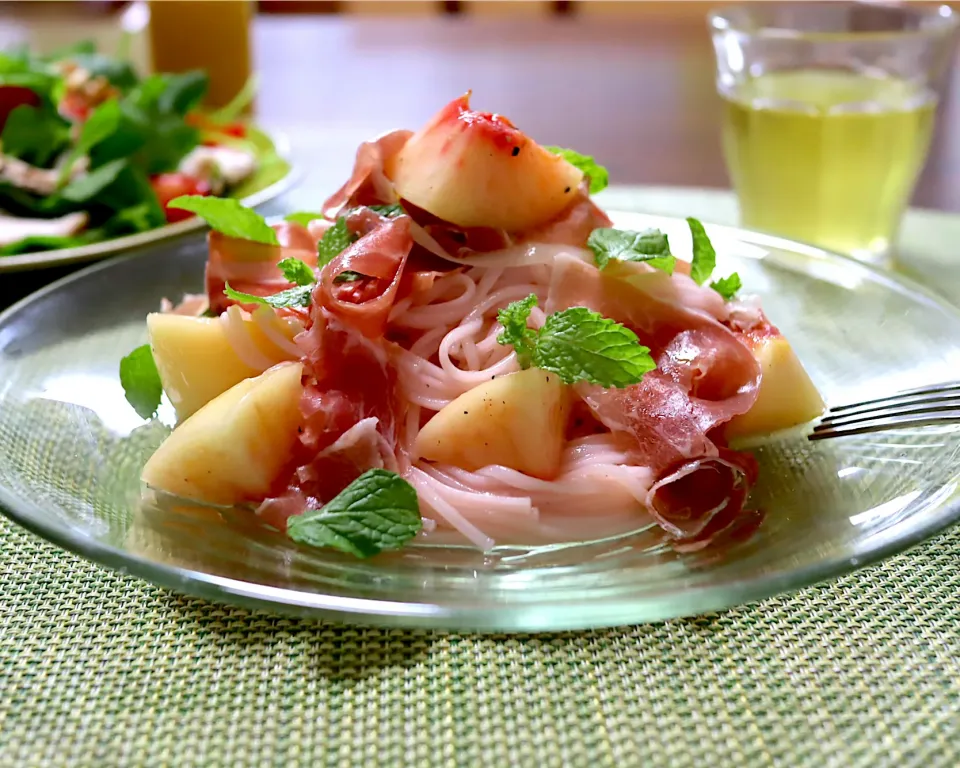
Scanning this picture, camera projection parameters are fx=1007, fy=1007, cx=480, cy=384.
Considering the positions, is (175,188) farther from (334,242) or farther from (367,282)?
(367,282)

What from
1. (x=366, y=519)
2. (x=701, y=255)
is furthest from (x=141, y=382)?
(x=701, y=255)

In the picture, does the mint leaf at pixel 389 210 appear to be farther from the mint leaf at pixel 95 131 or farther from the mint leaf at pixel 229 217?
the mint leaf at pixel 95 131

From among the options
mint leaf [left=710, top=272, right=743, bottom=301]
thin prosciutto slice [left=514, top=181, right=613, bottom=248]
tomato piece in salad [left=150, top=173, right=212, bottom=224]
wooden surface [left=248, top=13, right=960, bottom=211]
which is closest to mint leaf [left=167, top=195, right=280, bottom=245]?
thin prosciutto slice [left=514, top=181, right=613, bottom=248]

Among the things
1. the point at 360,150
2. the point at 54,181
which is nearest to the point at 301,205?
the point at 54,181

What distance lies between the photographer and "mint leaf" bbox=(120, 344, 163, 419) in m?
1.69

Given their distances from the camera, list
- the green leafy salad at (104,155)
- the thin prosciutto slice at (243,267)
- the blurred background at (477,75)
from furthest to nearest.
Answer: the blurred background at (477,75), the green leafy salad at (104,155), the thin prosciutto slice at (243,267)

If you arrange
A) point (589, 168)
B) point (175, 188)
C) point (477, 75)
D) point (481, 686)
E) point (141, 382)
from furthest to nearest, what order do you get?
point (477, 75), point (175, 188), point (589, 168), point (141, 382), point (481, 686)

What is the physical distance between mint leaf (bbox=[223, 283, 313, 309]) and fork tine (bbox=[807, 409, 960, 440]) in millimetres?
819

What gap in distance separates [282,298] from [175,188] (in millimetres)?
1412

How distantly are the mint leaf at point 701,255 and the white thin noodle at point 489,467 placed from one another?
0.27 meters

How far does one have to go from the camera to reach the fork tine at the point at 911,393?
5.08ft

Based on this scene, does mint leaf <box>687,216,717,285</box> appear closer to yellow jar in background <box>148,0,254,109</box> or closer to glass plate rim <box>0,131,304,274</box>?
glass plate rim <box>0,131,304,274</box>

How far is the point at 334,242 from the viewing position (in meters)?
1.64

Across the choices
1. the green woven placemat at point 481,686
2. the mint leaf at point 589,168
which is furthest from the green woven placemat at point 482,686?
the mint leaf at point 589,168
